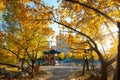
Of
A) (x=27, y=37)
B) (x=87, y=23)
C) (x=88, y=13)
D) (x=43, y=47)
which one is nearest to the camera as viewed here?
(x=88, y=13)

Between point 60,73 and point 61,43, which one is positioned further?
point 60,73

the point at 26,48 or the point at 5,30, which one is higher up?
the point at 5,30

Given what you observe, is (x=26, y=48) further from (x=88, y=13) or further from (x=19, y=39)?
(x=88, y=13)

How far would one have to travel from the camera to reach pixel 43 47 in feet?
94.8

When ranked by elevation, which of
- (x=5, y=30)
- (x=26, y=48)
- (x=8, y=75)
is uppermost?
(x=5, y=30)

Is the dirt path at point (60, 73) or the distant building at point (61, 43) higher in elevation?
the distant building at point (61, 43)

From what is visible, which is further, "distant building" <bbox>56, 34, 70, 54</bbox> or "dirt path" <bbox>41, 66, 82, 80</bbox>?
"dirt path" <bbox>41, 66, 82, 80</bbox>

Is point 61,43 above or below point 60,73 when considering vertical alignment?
above

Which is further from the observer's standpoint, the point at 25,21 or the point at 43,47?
the point at 43,47

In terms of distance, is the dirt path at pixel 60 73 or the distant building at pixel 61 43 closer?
the distant building at pixel 61 43

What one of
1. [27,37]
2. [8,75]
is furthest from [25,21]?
[8,75]

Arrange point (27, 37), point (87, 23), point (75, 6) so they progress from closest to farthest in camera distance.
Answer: point (75, 6)
point (87, 23)
point (27, 37)

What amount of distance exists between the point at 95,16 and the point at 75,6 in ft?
8.11

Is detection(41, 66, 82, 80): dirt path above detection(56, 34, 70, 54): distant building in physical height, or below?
below
